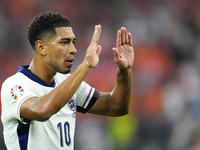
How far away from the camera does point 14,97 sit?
2.07 m

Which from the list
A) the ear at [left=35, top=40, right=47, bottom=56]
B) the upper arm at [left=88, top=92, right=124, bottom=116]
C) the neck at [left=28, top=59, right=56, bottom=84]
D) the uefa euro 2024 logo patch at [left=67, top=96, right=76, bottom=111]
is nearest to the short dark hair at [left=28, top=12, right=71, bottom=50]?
the ear at [left=35, top=40, right=47, bottom=56]

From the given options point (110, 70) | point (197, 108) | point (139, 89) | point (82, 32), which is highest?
point (82, 32)

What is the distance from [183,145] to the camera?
5184 millimetres

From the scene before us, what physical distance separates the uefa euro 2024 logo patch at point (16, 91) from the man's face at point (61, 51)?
0.38m

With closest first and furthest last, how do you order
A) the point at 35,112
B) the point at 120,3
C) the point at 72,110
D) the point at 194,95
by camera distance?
the point at 35,112, the point at 72,110, the point at 194,95, the point at 120,3

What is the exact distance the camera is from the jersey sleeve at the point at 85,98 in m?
2.75

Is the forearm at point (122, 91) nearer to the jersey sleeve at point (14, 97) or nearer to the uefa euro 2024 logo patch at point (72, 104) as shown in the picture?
the uefa euro 2024 logo patch at point (72, 104)

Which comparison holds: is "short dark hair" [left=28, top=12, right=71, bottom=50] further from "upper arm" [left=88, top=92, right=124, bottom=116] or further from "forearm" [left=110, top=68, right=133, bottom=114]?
"upper arm" [left=88, top=92, right=124, bottom=116]

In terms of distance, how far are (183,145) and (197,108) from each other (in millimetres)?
762

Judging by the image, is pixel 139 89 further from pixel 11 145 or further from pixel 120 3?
pixel 11 145

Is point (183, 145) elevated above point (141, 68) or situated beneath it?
situated beneath

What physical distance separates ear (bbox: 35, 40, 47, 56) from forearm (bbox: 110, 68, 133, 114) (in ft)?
2.33

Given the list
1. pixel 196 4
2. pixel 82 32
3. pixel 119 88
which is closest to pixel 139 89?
pixel 82 32

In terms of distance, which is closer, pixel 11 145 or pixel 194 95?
pixel 11 145
